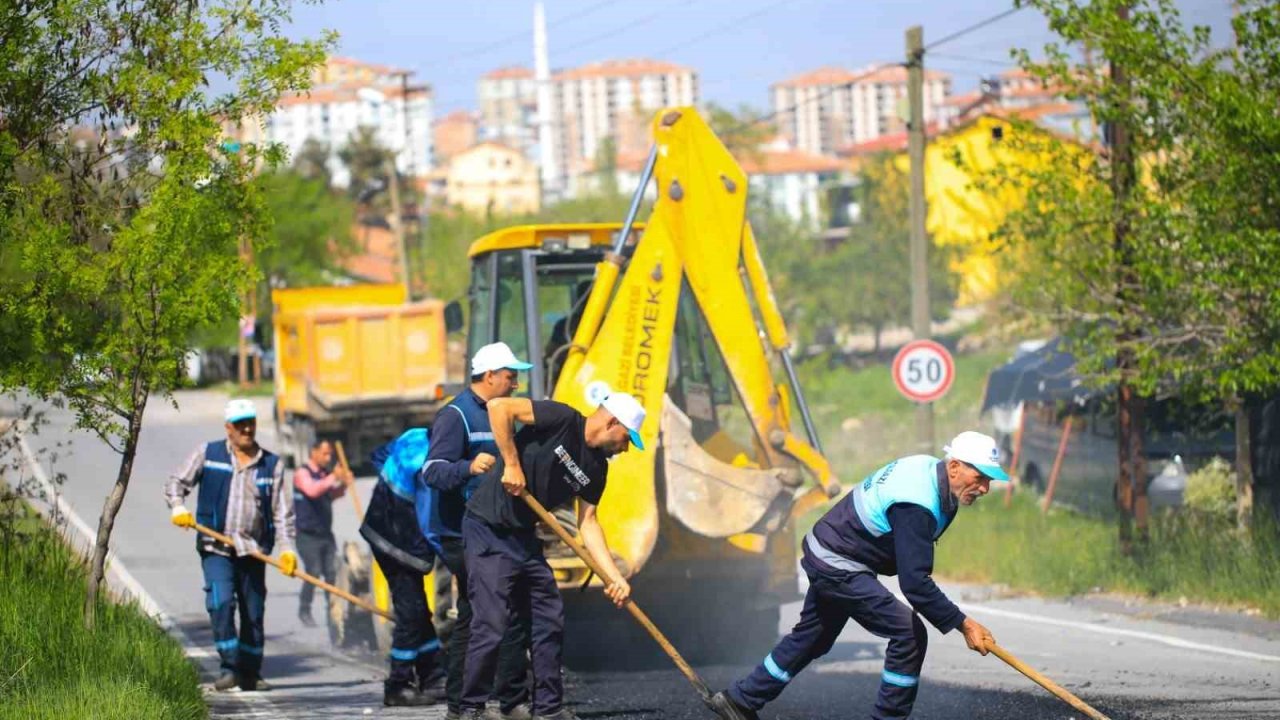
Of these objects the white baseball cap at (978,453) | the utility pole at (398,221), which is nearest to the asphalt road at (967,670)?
the white baseball cap at (978,453)

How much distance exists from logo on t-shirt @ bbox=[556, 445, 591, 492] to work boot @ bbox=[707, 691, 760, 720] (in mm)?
1179

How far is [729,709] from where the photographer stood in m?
8.36

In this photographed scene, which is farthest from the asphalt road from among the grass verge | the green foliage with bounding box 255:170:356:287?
the green foliage with bounding box 255:170:356:287

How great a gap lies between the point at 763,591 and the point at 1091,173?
226 inches

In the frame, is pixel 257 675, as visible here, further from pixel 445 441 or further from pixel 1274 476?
pixel 1274 476

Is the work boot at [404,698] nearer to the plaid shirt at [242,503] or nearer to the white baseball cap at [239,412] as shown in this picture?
the plaid shirt at [242,503]

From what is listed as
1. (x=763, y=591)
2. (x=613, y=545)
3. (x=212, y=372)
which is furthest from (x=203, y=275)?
(x=212, y=372)

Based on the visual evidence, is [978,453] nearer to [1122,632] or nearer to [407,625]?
[407,625]

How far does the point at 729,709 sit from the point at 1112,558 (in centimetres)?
900

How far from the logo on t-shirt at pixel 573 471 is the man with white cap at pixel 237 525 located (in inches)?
101

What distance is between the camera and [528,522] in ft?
28.7

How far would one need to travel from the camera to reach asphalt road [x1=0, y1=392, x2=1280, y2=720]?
9.55 meters

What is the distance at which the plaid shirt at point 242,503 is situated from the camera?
10.6m

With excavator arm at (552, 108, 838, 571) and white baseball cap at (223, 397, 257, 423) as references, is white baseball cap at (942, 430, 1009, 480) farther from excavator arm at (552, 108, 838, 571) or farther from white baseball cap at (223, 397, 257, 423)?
white baseball cap at (223, 397, 257, 423)
